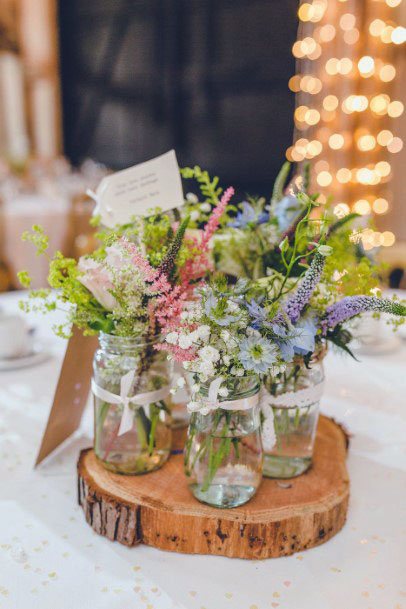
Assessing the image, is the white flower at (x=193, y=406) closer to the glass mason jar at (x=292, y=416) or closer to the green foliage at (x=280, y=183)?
the glass mason jar at (x=292, y=416)

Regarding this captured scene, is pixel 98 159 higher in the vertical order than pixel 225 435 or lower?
lower

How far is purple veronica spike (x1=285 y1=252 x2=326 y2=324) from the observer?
28.1 inches

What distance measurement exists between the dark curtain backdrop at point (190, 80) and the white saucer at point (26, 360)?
323 cm

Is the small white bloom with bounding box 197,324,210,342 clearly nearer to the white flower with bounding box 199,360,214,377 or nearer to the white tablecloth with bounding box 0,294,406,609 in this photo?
the white flower with bounding box 199,360,214,377

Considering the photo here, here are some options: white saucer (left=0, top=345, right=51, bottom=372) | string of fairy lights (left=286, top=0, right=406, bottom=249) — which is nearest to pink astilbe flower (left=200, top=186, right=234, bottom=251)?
white saucer (left=0, top=345, right=51, bottom=372)

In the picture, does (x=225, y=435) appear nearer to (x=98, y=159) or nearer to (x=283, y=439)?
(x=283, y=439)

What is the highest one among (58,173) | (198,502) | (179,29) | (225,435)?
(179,29)

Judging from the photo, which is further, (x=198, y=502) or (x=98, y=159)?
(x=98, y=159)

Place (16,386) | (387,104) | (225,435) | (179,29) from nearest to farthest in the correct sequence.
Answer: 1. (225,435)
2. (16,386)
3. (387,104)
4. (179,29)

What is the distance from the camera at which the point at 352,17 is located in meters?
3.68

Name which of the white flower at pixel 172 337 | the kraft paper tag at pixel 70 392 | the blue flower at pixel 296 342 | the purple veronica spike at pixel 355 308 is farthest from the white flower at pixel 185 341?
the kraft paper tag at pixel 70 392

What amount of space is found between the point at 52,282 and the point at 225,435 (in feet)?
1.10

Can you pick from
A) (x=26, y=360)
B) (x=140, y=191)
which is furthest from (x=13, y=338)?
(x=140, y=191)

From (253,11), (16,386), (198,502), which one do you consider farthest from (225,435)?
(253,11)
